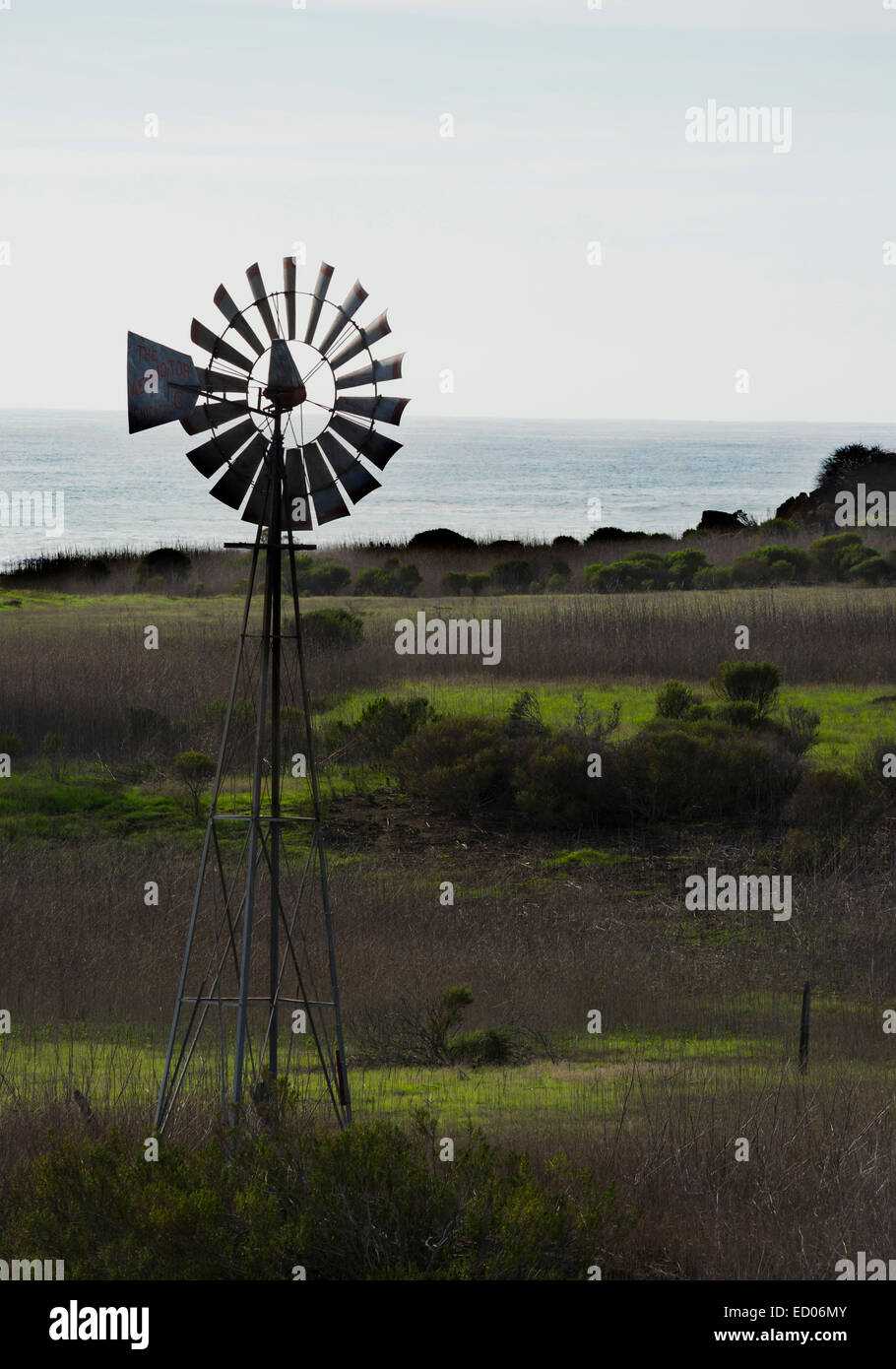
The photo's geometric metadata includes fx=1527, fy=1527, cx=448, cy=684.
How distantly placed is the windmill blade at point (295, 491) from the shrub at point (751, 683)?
635 inches

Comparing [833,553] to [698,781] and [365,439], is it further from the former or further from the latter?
[365,439]

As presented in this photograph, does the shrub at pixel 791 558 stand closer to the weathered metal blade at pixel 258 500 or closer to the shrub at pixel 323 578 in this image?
the shrub at pixel 323 578

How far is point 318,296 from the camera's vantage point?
8078mm

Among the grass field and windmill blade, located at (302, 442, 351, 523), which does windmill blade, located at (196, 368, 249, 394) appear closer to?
windmill blade, located at (302, 442, 351, 523)

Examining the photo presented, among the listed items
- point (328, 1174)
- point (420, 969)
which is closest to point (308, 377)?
point (328, 1174)

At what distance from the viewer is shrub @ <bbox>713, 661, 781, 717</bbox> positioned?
23.7 meters

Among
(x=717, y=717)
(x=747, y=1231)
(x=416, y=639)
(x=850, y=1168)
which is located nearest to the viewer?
(x=747, y=1231)

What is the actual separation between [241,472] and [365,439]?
695 millimetres

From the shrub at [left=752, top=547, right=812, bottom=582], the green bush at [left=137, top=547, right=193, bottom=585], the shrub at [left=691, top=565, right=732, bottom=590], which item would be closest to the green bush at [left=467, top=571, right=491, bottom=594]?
the shrub at [left=691, top=565, right=732, bottom=590]

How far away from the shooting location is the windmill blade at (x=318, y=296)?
8.08 metres

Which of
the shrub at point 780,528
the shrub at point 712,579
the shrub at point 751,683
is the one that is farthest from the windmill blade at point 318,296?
the shrub at point 780,528

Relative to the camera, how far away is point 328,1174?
21.1ft

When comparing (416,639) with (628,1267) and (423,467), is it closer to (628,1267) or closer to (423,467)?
(628,1267)

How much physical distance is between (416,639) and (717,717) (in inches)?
265
